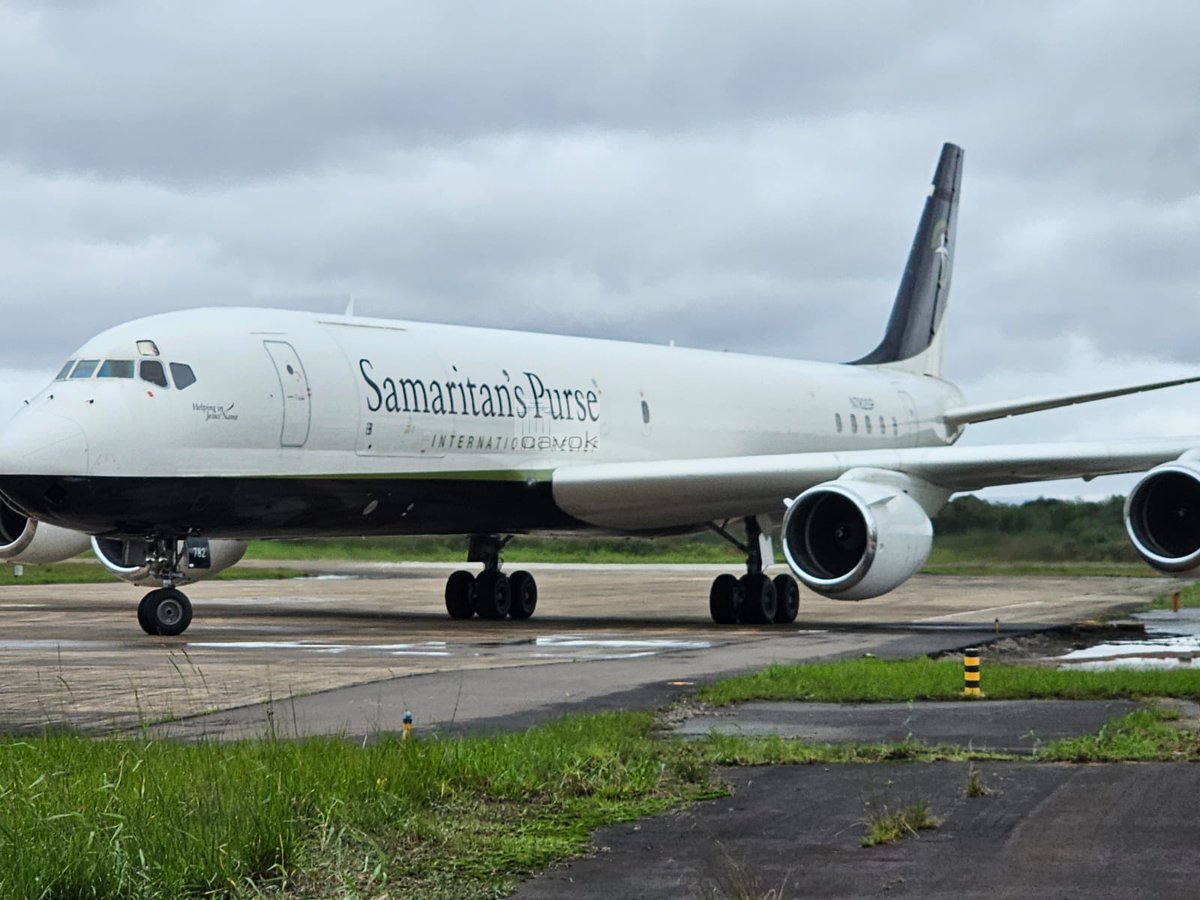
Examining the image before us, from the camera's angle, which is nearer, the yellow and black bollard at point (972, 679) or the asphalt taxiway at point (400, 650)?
the asphalt taxiway at point (400, 650)

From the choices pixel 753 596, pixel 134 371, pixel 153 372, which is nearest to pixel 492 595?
pixel 753 596

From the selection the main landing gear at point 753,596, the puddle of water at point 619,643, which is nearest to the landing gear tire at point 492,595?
the main landing gear at point 753,596

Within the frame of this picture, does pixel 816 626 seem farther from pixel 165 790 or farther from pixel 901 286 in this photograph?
pixel 165 790

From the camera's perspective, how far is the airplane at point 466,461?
17438 millimetres

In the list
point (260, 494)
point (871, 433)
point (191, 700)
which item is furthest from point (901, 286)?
point (191, 700)

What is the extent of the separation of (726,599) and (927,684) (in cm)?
1033

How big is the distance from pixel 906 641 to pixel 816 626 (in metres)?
4.57

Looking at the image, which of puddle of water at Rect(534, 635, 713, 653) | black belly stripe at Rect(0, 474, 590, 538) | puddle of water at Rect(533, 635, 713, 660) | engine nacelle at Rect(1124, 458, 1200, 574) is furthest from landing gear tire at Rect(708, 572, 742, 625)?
engine nacelle at Rect(1124, 458, 1200, 574)

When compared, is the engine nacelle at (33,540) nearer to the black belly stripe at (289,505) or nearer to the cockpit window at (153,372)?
the black belly stripe at (289,505)

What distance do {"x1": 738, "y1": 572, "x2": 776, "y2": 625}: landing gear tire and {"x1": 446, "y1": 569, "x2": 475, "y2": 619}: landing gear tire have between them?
3683mm

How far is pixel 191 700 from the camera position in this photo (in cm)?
1117

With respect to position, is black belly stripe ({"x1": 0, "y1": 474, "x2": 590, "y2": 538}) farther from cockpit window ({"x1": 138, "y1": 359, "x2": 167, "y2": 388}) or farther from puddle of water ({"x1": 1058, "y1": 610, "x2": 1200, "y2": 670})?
puddle of water ({"x1": 1058, "y1": 610, "x2": 1200, "y2": 670})

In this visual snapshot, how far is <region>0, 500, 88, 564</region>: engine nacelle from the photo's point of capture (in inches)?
836

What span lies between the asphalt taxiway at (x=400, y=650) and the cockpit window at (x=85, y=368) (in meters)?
2.66
